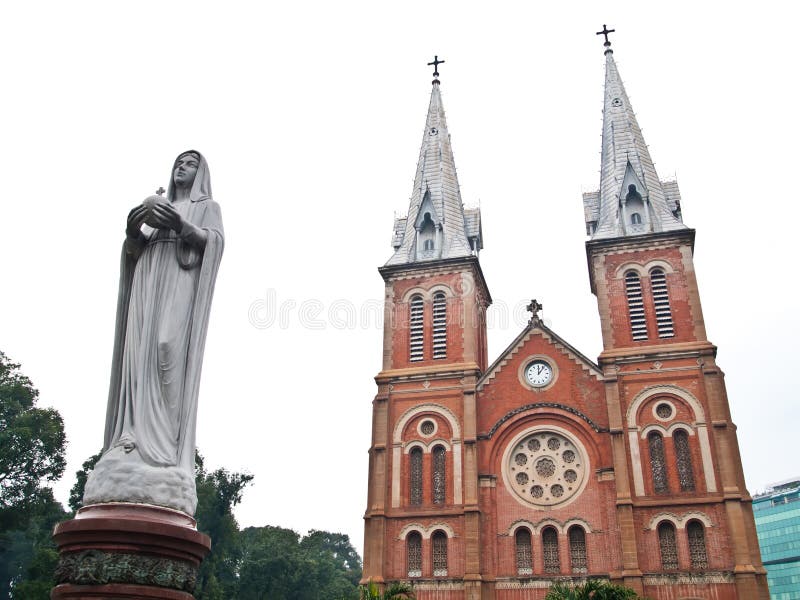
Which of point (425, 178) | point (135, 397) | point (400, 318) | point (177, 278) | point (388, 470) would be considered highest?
point (425, 178)

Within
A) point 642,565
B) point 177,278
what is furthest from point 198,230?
point 642,565

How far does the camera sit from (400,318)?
3253 cm

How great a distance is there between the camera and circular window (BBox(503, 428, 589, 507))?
2759cm

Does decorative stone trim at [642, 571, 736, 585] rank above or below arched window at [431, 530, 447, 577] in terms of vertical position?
below

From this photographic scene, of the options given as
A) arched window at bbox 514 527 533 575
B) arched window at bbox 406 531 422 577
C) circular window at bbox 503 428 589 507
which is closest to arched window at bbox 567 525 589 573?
circular window at bbox 503 428 589 507

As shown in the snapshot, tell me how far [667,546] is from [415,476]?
29.9ft

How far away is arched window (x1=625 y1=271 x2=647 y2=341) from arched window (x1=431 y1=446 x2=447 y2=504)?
8575mm

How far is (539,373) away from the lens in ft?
98.7

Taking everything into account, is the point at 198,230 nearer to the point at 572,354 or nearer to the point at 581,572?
the point at 581,572

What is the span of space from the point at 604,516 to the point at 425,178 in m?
18.2

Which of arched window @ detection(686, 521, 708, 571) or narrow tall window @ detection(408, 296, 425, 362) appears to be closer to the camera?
arched window @ detection(686, 521, 708, 571)

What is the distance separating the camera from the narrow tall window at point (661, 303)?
95.7 ft

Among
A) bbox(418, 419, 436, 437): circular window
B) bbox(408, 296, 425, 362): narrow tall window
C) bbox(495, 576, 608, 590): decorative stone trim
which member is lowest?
bbox(495, 576, 608, 590): decorative stone trim

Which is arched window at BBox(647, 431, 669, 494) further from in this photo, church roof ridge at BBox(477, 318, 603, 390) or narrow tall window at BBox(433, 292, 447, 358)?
narrow tall window at BBox(433, 292, 447, 358)
